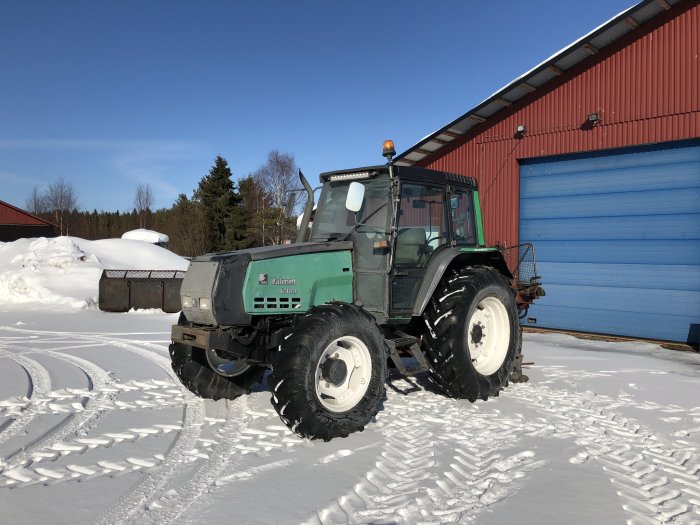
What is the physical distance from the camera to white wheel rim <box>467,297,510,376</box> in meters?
5.81

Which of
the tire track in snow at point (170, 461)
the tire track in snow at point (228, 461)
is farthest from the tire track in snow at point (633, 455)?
the tire track in snow at point (170, 461)

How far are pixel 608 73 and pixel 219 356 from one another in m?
9.36

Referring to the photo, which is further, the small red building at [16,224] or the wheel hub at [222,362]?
the small red building at [16,224]

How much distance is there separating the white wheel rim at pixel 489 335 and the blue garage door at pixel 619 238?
3.61m

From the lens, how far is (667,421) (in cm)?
475

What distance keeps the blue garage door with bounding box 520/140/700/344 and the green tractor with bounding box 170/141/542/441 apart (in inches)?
165

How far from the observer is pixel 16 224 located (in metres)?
41.8

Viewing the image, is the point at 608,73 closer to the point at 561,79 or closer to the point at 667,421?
the point at 561,79

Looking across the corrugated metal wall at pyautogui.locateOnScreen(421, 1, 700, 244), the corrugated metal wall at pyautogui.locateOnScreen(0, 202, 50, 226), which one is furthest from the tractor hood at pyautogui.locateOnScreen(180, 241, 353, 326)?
the corrugated metal wall at pyautogui.locateOnScreen(0, 202, 50, 226)

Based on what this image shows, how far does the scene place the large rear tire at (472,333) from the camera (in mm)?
5086

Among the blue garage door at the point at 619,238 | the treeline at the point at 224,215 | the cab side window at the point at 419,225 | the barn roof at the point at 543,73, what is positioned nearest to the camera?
the cab side window at the point at 419,225

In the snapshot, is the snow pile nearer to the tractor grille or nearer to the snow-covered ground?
the snow-covered ground

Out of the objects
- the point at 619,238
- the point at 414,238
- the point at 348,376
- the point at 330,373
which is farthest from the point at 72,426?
the point at 619,238

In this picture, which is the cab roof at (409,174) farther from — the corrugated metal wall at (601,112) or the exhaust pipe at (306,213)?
the corrugated metal wall at (601,112)
